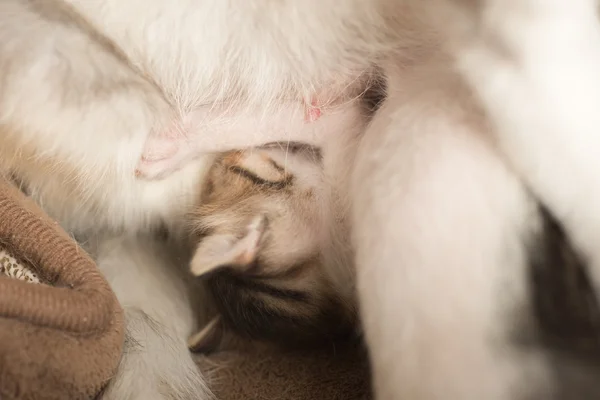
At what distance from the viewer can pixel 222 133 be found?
1.00 m

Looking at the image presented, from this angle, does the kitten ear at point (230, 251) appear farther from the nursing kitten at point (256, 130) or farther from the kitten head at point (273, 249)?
the nursing kitten at point (256, 130)

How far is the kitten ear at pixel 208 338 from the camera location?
104cm

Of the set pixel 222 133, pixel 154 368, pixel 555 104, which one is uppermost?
pixel 555 104

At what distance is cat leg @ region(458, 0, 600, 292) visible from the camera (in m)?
0.61

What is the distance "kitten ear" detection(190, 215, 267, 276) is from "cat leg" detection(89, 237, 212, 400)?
124 mm

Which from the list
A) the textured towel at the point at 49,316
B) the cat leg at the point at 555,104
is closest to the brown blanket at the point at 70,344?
the textured towel at the point at 49,316

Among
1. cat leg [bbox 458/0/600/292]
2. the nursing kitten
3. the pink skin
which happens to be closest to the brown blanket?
the nursing kitten

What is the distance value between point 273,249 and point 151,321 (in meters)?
0.23

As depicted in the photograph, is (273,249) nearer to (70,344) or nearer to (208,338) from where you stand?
(208,338)

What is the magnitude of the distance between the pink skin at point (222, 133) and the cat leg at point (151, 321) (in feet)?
0.54

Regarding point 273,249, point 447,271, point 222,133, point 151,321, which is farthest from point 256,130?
point 447,271

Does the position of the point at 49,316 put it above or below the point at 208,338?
above

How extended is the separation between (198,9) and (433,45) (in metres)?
0.33

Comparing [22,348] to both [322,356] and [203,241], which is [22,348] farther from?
[322,356]
